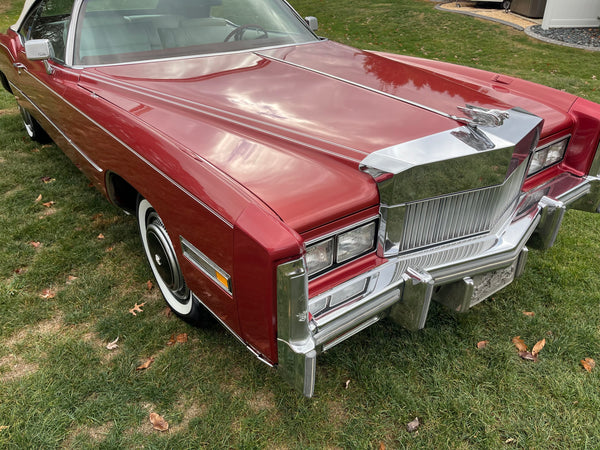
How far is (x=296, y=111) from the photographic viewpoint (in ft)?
7.07

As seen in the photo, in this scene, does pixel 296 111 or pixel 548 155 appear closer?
pixel 296 111

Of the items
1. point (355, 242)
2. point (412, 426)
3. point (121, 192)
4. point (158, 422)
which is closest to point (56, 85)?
point (121, 192)

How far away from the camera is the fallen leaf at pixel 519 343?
240cm

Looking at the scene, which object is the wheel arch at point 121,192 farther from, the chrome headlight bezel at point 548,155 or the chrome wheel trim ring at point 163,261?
the chrome headlight bezel at point 548,155

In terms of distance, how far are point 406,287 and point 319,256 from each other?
40 cm

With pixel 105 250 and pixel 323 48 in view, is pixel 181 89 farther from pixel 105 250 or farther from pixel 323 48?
pixel 105 250

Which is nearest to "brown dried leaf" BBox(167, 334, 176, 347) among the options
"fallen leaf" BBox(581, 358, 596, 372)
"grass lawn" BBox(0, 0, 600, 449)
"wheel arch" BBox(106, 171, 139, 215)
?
"grass lawn" BBox(0, 0, 600, 449)

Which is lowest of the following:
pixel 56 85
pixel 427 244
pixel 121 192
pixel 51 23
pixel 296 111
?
pixel 121 192

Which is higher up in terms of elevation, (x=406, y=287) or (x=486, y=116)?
(x=486, y=116)

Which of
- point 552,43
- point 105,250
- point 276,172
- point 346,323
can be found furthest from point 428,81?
point 552,43

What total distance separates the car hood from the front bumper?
0.29 m

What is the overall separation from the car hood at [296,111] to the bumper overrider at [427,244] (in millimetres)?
129

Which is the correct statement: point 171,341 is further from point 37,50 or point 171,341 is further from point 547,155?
point 547,155

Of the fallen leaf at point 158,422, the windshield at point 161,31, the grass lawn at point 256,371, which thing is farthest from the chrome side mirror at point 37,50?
the fallen leaf at point 158,422
